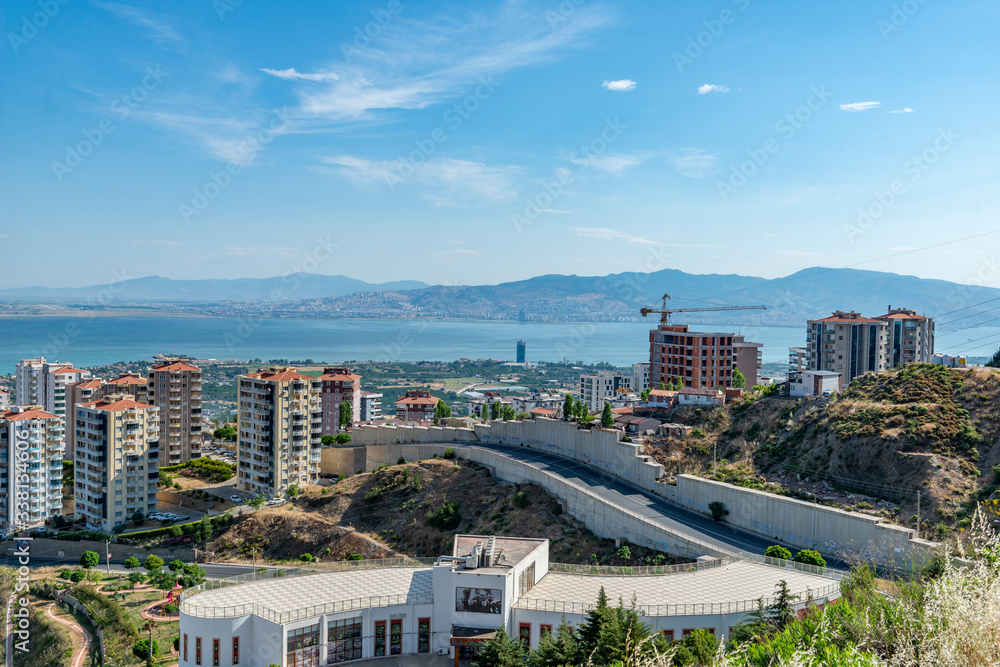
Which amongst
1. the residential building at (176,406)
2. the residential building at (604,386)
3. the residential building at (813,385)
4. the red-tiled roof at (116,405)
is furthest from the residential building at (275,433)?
the residential building at (604,386)

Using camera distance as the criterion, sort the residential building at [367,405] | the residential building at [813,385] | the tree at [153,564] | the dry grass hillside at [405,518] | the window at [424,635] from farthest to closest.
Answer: the residential building at [367,405], the residential building at [813,385], the tree at [153,564], the dry grass hillside at [405,518], the window at [424,635]

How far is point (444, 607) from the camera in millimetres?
19859

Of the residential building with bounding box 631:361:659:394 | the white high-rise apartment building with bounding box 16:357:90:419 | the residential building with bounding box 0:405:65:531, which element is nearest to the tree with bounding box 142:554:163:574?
the residential building with bounding box 0:405:65:531

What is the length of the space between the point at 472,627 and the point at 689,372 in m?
48.2

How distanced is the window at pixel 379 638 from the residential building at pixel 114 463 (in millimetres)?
35334

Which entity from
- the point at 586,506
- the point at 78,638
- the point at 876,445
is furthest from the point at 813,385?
the point at 78,638

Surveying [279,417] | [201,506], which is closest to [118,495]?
[201,506]

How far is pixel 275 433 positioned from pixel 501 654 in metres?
36.7

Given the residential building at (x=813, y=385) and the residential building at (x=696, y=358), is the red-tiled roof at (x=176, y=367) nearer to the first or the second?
the residential building at (x=696, y=358)

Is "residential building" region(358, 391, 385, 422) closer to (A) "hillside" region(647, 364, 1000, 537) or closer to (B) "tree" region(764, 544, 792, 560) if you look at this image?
(A) "hillside" region(647, 364, 1000, 537)

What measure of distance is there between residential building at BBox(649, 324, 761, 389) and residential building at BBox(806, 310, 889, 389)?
288 inches

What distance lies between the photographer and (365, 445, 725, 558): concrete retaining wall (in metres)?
27.5

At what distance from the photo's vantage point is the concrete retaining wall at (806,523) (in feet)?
77.5

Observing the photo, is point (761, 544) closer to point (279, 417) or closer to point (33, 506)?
point (279, 417)
